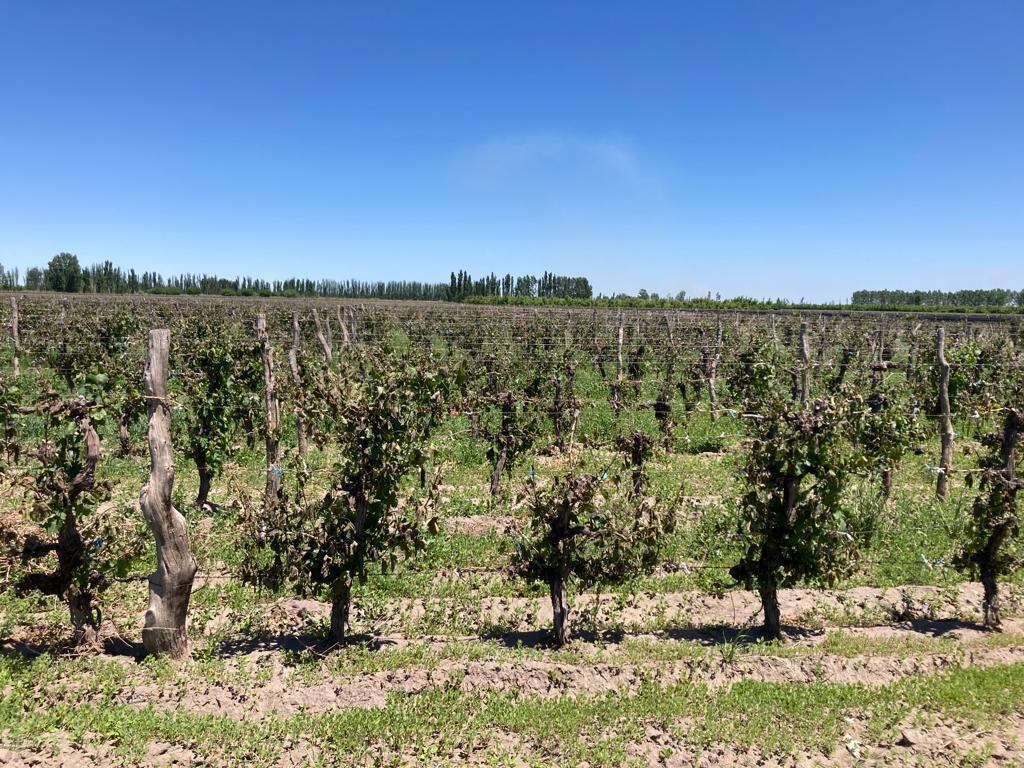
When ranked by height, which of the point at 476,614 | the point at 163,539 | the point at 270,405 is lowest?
the point at 476,614

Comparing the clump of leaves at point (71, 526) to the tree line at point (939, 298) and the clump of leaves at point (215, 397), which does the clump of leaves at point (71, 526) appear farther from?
the tree line at point (939, 298)

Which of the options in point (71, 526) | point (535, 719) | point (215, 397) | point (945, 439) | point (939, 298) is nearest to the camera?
point (535, 719)

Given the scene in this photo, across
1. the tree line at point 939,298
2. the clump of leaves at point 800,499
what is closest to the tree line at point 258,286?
the tree line at point 939,298

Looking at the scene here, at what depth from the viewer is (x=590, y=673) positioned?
559 centimetres

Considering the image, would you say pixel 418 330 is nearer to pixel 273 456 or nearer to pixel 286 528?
pixel 273 456

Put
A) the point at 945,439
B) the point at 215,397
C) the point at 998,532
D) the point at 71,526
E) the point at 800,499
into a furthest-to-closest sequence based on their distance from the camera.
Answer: the point at 945,439
the point at 215,397
the point at 998,532
the point at 800,499
the point at 71,526

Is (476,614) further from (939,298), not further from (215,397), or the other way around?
(939,298)

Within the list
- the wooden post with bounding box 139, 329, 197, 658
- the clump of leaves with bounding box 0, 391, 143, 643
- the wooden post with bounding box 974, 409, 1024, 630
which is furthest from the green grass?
the wooden post with bounding box 974, 409, 1024, 630

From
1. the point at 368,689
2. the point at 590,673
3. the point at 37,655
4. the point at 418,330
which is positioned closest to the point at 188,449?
the point at 37,655

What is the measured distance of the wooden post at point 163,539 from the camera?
223 inches

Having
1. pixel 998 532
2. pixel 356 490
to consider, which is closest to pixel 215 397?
pixel 356 490

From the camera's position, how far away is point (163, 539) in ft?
18.5

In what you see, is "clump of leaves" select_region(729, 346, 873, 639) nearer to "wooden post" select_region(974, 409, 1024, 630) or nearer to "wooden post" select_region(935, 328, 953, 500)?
"wooden post" select_region(974, 409, 1024, 630)

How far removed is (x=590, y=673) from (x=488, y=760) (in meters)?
1.34
